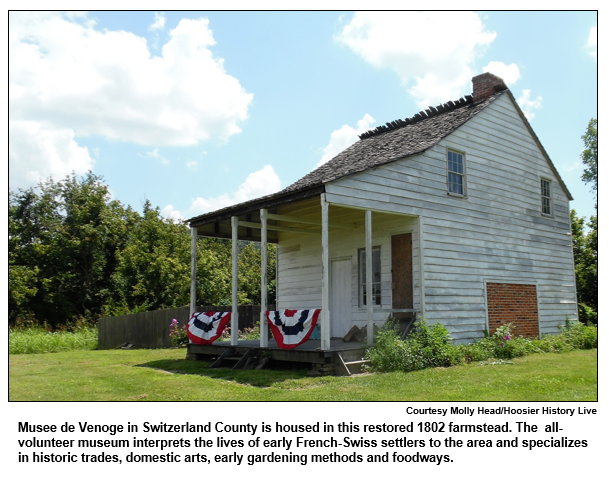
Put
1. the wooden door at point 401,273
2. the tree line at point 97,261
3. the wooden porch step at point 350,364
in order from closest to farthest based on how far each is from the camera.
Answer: the wooden porch step at point 350,364, the wooden door at point 401,273, the tree line at point 97,261

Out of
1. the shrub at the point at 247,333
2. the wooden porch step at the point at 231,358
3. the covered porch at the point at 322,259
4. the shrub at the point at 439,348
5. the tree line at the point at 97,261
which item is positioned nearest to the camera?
the shrub at the point at 439,348

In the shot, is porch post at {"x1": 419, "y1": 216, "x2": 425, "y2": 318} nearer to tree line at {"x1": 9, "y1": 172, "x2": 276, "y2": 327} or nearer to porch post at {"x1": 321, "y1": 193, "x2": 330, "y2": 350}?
porch post at {"x1": 321, "y1": 193, "x2": 330, "y2": 350}

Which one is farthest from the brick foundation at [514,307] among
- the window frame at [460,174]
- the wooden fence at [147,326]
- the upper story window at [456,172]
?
the wooden fence at [147,326]

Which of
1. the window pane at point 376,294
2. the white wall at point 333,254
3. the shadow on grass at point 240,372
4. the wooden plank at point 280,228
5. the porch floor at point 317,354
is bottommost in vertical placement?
the shadow on grass at point 240,372

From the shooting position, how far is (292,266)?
55.7 ft

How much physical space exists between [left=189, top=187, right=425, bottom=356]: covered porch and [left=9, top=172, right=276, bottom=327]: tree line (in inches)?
379

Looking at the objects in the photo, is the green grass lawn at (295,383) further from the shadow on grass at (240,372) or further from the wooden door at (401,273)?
the wooden door at (401,273)

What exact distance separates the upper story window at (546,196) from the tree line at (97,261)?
14610mm

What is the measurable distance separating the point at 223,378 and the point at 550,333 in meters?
10.3

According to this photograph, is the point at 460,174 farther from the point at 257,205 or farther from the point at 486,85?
the point at 257,205

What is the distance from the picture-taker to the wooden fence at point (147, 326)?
63.2 ft

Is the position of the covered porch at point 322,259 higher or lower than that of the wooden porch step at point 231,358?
higher

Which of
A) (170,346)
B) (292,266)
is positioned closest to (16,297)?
(170,346)

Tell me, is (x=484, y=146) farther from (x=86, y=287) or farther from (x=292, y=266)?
(x=86, y=287)
